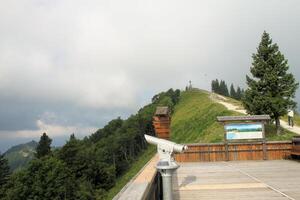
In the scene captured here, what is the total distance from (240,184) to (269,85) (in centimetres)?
1836

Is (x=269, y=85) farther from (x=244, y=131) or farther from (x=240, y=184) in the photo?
(x=240, y=184)

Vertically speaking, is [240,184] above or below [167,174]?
below

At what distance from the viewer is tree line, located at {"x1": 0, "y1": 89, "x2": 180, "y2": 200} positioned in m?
42.6

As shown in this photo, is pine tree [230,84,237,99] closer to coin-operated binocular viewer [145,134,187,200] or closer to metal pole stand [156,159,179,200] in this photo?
coin-operated binocular viewer [145,134,187,200]

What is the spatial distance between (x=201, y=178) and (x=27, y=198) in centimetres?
3701

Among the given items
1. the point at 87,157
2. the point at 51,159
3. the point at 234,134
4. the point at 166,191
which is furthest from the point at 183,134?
the point at 166,191

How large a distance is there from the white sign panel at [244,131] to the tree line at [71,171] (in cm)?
2743

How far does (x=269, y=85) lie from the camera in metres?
25.7

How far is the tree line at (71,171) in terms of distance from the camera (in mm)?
42594

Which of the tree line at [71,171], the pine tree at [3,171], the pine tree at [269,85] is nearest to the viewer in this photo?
the pine tree at [269,85]

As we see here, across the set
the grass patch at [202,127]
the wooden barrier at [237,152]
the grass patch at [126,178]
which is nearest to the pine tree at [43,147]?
the grass patch at [126,178]

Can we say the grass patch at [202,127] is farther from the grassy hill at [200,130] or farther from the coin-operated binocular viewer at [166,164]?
the coin-operated binocular viewer at [166,164]

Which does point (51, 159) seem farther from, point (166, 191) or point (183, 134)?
point (166, 191)

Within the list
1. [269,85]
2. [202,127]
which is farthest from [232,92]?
[269,85]
